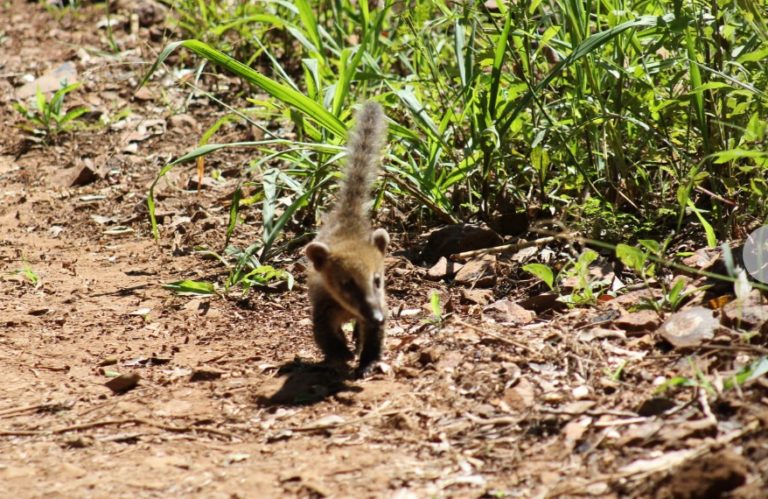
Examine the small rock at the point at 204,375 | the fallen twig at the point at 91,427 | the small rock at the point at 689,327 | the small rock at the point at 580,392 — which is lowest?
the fallen twig at the point at 91,427

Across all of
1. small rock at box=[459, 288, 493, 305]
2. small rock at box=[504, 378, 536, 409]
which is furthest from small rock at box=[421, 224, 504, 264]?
small rock at box=[504, 378, 536, 409]

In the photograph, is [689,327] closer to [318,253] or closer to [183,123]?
[318,253]

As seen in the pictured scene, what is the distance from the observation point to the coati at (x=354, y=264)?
5.13 metres

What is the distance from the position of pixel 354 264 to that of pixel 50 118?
17.5 ft

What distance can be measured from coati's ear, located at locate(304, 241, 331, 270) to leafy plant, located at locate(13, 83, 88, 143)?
498 centimetres

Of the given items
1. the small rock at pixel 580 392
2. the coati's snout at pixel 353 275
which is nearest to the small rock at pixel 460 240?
the coati's snout at pixel 353 275

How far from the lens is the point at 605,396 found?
13.5ft

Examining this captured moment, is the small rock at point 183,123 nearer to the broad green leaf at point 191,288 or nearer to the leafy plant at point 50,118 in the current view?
the leafy plant at point 50,118

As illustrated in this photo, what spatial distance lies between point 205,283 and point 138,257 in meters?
1.15

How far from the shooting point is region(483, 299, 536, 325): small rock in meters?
5.20

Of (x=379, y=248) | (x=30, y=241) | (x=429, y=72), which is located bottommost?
(x=30, y=241)

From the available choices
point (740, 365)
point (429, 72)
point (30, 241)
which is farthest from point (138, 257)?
point (740, 365)

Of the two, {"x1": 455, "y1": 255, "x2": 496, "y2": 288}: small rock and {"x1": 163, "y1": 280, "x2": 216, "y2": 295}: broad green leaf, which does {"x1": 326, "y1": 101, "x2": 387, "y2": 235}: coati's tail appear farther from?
{"x1": 163, "y1": 280, "x2": 216, "y2": 295}: broad green leaf

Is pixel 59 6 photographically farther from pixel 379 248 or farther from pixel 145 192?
pixel 379 248
